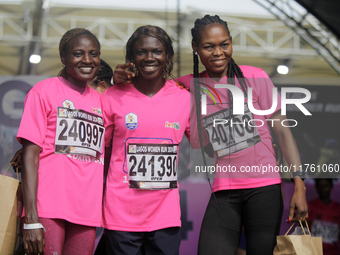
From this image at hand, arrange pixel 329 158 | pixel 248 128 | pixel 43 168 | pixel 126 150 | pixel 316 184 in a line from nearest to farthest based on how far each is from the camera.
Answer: pixel 43 168, pixel 126 150, pixel 248 128, pixel 329 158, pixel 316 184

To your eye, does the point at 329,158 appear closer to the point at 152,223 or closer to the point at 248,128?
the point at 248,128

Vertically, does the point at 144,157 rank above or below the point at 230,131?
below

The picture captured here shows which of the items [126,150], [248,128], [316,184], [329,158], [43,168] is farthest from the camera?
[316,184]

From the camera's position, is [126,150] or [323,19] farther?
[323,19]

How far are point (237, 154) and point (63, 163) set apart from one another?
957 mm

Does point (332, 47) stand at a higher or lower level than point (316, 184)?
higher

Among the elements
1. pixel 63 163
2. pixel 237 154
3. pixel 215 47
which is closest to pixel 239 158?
pixel 237 154

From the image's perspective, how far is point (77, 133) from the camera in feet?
6.70

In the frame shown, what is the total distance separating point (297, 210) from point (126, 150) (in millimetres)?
981

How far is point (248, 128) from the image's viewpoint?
7.42 feet

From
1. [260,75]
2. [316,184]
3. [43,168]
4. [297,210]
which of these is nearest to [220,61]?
[260,75]

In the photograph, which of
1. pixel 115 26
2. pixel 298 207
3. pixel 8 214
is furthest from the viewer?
pixel 115 26

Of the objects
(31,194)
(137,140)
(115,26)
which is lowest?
(31,194)

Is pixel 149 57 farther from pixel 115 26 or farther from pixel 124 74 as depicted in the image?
pixel 115 26
